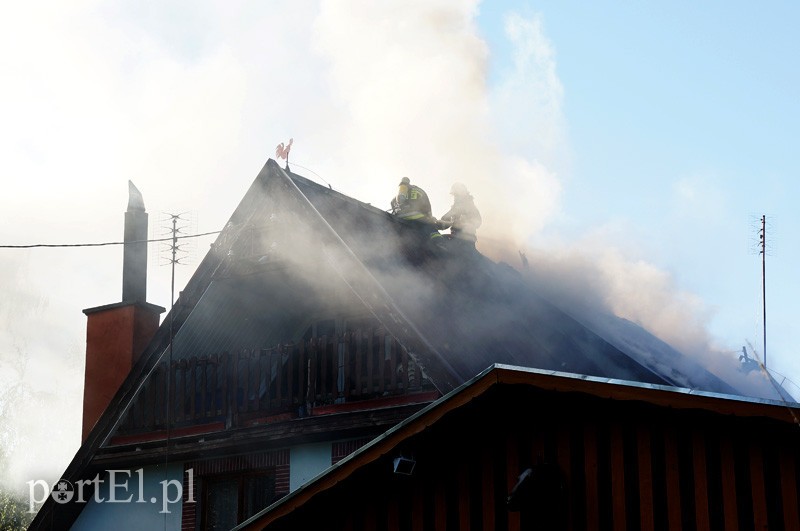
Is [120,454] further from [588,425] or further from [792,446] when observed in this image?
[792,446]

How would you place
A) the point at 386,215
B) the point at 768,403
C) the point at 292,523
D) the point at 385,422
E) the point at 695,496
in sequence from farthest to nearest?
the point at 386,215 → the point at 385,422 → the point at 292,523 → the point at 695,496 → the point at 768,403

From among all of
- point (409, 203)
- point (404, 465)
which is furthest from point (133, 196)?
point (404, 465)

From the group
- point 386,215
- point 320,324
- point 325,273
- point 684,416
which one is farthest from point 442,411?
point 386,215

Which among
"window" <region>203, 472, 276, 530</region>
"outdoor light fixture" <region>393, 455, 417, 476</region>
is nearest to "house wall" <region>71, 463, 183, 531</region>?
"window" <region>203, 472, 276, 530</region>

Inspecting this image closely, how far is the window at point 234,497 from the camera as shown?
1681 centimetres

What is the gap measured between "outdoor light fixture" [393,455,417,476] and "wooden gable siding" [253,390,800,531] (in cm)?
7

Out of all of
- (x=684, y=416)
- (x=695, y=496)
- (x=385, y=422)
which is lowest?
(x=695, y=496)

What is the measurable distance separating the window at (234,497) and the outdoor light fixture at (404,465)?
231 inches

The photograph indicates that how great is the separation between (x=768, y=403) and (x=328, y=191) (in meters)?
10.6

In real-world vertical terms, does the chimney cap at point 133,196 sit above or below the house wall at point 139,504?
above

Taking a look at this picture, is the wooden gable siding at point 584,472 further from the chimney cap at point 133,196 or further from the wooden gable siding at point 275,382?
the chimney cap at point 133,196

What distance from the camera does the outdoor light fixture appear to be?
432 inches

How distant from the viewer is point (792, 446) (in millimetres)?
9305

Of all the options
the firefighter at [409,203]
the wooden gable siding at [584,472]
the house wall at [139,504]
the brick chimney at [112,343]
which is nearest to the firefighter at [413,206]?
the firefighter at [409,203]
